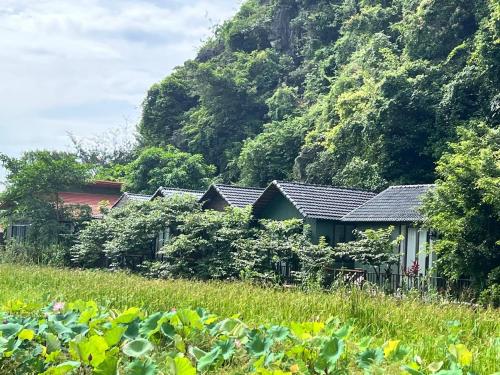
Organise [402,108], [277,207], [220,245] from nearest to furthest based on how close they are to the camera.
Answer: [220,245], [277,207], [402,108]

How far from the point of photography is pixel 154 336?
5109 millimetres

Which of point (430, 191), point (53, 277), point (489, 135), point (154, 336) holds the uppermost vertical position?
point (489, 135)

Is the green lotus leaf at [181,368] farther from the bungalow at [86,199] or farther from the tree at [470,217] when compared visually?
the bungalow at [86,199]

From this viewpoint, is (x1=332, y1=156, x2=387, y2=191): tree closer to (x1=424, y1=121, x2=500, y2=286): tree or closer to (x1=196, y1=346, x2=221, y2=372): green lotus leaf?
(x1=424, y1=121, x2=500, y2=286): tree

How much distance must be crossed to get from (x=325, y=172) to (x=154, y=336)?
23.0 metres

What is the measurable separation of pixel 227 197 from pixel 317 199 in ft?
9.91

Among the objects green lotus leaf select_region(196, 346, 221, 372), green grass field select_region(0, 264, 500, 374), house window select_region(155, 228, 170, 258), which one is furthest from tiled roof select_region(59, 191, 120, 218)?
green lotus leaf select_region(196, 346, 221, 372)

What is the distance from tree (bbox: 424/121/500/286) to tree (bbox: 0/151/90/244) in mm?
15066

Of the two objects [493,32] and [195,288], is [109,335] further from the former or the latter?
[493,32]

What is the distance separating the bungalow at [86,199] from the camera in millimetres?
26105

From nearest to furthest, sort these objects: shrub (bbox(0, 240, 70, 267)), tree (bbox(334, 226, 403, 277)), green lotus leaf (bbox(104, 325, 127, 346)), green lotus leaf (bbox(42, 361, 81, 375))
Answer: green lotus leaf (bbox(42, 361, 81, 375)) < green lotus leaf (bbox(104, 325, 127, 346)) < tree (bbox(334, 226, 403, 277)) < shrub (bbox(0, 240, 70, 267))

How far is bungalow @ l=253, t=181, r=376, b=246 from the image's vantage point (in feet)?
61.5

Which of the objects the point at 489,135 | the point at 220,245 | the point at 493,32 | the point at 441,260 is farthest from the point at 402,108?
the point at 441,260

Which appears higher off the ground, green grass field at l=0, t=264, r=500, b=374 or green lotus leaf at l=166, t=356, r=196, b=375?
green lotus leaf at l=166, t=356, r=196, b=375
